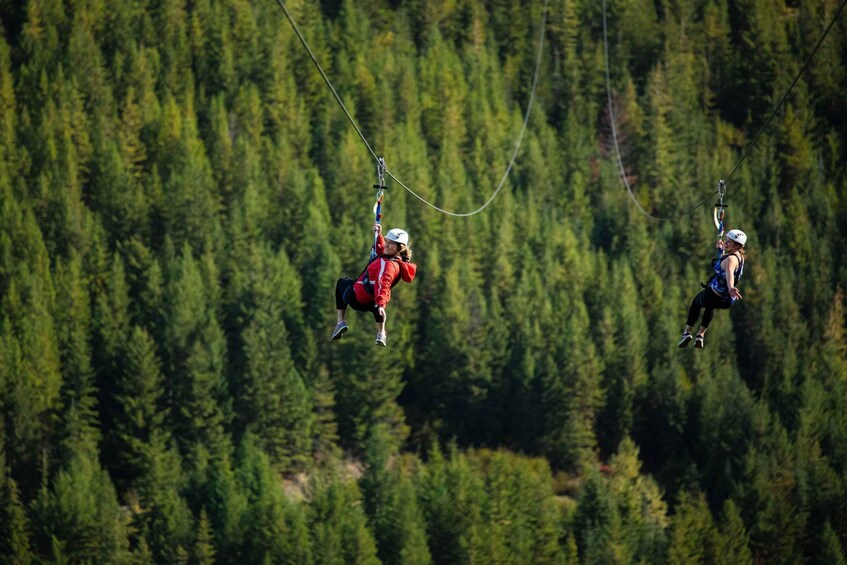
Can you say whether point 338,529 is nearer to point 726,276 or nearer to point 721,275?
point 721,275

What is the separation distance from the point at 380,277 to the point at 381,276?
0.02 m

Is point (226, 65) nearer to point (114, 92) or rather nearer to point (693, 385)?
point (114, 92)

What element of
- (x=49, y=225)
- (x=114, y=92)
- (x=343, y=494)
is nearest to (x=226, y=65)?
(x=114, y=92)

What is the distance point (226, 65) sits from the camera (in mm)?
133250

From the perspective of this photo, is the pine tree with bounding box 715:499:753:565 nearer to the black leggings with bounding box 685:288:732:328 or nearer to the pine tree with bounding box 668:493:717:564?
the pine tree with bounding box 668:493:717:564

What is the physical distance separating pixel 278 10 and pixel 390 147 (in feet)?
90.1

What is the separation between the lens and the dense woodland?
84500mm

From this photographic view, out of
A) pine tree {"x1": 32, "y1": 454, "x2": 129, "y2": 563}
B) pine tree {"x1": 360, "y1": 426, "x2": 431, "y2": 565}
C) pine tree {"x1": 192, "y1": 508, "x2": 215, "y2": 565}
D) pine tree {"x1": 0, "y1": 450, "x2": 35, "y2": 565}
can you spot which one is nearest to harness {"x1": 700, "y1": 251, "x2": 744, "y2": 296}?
pine tree {"x1": 360, "y1": 426, "x2": 431, "y2": 565}

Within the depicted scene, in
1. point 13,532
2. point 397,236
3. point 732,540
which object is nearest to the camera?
point 397,236

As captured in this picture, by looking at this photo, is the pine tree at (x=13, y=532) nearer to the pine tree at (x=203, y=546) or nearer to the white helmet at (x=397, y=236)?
the pine tree at (x=203, y=546)

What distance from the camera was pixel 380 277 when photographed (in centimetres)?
2520

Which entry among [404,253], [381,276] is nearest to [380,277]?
[381,276]

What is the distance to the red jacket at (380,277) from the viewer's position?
82.6ft

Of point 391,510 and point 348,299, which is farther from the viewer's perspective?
point 391,510
